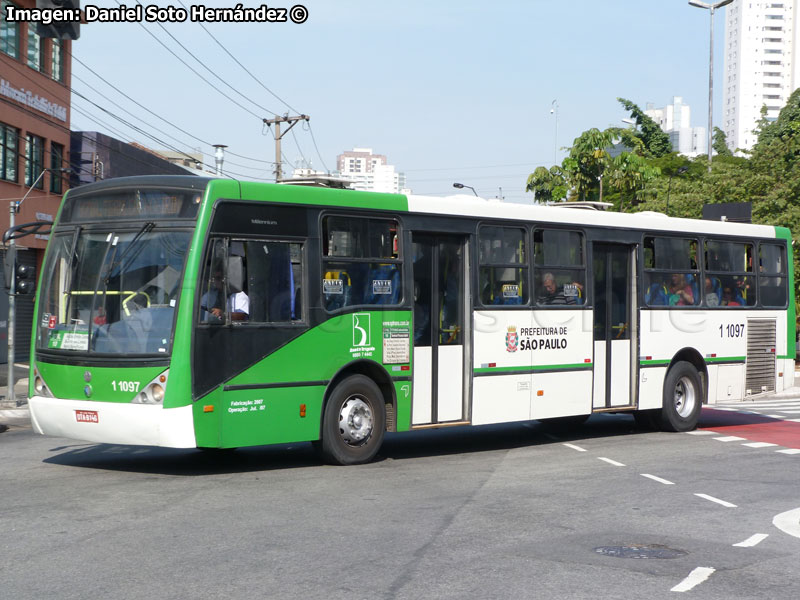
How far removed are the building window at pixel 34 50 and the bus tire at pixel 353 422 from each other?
25182 millimetres

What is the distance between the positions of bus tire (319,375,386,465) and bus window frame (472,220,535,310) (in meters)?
2.04

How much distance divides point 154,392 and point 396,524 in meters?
3.17

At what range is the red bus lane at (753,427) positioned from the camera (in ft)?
53.6

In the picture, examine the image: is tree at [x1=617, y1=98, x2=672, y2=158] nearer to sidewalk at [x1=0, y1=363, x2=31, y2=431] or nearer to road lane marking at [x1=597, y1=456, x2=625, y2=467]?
sidewalk at [x1=0, y1=363, x2=31, y2=431]

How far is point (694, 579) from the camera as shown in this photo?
7.10 meters

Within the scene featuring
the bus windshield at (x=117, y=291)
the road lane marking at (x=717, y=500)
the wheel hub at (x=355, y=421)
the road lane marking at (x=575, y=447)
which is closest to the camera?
the road lane marking at (x=717, y=500)

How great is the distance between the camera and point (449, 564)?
7.36 meters

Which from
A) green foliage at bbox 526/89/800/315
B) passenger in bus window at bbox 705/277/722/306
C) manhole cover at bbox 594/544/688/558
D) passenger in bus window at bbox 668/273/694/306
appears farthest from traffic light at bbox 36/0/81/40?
green foliage at bbox 526/89/800/315

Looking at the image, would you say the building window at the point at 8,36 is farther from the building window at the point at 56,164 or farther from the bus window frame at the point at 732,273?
the bus window frame at the point at 732,273

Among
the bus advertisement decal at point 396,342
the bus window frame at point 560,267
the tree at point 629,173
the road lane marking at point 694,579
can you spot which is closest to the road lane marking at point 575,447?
the bus window frame at point 560,267

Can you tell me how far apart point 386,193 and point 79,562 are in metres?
6.74

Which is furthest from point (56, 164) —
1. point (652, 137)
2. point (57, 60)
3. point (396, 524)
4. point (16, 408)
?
point (652, 137)

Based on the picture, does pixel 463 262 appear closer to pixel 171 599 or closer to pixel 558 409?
pixel 558 409

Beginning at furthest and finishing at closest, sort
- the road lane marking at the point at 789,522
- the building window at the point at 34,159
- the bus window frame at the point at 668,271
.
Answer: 1. the building window at the point at 34,159
2. the bus window frame at the point at 668,271
3. the road lane marking at the point at 789,522
